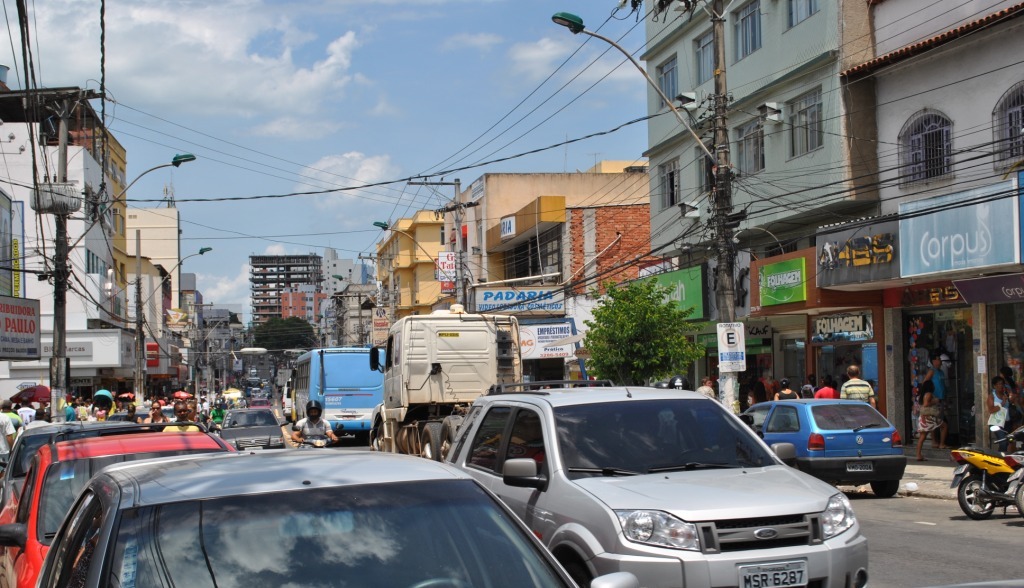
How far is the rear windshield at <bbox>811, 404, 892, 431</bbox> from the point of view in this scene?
51.3ft

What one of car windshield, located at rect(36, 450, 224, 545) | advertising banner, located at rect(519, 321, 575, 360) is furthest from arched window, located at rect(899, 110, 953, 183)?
advertising banner, located at rect(519, 321, 575, 360)

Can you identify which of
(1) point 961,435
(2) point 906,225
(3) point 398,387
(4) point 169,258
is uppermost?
(4) point 169,258

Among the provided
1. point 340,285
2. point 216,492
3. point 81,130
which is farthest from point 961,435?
point 340,285

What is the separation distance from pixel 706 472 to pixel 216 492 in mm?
3939

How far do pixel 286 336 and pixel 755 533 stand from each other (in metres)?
165

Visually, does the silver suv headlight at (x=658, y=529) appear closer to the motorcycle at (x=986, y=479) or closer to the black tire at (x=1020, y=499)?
the black tire at (x=1020, y=499)

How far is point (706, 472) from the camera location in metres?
7.02

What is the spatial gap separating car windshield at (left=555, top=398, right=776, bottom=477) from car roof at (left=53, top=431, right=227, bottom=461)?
2.84m

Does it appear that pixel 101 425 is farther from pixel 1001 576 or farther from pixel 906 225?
pixel 906 225

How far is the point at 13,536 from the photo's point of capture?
20.2ft

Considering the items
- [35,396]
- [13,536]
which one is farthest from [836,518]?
[35,396]

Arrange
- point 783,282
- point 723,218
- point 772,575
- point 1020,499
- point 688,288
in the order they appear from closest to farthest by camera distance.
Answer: point 772,575 < point 1020,499 < point 723,218 < point 783,282 < point 688,288

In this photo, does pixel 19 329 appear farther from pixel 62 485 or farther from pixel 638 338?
pixel 62 485

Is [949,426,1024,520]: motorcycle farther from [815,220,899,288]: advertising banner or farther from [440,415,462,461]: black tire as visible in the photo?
[815,220,899,288]: advertising banner
